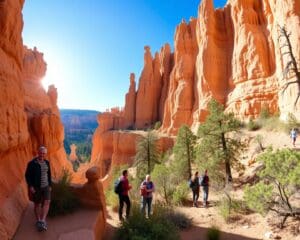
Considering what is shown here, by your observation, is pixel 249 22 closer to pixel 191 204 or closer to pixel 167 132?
pixel 167 132

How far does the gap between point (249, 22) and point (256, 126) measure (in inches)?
499

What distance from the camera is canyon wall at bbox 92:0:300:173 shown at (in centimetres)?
2275

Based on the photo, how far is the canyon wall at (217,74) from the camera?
896 inches

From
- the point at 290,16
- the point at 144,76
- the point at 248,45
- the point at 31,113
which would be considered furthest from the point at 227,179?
the point at 144,76

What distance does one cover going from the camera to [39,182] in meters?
5.43

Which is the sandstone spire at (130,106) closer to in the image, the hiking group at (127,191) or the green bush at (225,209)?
the green bush at (225,209)

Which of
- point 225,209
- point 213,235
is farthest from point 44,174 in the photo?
point 225,209

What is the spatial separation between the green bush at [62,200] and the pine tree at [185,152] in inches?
453

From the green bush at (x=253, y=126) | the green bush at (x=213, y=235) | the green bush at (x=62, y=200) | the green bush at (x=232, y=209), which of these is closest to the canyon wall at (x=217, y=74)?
the green bush at (x=253, y=126)

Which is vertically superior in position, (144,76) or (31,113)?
(144,76)

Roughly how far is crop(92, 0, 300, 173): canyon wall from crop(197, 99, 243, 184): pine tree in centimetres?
647

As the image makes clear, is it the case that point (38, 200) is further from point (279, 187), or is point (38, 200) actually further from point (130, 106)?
point (130, 106)

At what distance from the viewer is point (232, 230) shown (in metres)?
8.54

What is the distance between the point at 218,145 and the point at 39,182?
12217 mm
